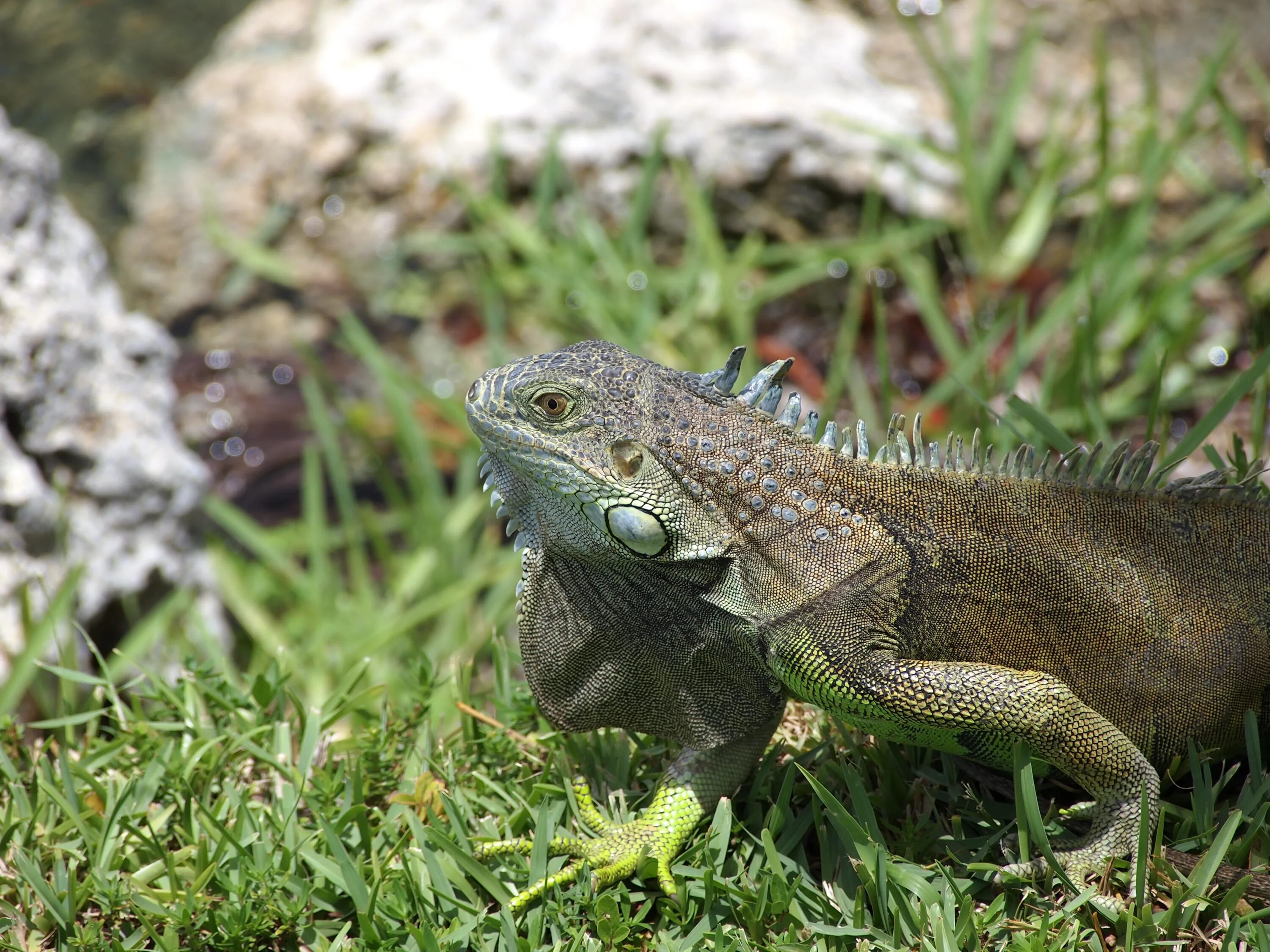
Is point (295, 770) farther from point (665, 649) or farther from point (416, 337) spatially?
point (416, 337)

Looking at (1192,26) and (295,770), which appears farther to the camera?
(1192,26)

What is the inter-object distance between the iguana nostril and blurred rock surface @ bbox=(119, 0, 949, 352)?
3972 millimetres

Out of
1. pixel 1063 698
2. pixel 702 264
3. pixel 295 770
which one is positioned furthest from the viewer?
pixel 702 264

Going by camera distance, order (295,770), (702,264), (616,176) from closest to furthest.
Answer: (295,770), (702,264), (616,176)

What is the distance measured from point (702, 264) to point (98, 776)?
12.9ft

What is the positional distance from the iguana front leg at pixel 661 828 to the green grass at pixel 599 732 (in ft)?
0.16

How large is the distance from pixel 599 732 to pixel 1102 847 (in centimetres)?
138

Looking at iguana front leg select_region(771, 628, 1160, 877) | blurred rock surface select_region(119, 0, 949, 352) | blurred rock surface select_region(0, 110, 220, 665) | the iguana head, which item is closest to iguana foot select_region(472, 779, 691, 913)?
iguana front leg select_region(771, 628, 1160, 877)

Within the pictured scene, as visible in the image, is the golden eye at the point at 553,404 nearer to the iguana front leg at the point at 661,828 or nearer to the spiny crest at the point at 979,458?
the spiny crest at the point at 979,458

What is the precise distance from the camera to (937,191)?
6.25 metres

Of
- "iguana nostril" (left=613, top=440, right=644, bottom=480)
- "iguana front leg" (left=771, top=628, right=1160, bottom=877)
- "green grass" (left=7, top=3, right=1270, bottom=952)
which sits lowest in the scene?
"green grass" (left=7, top=3, right=1270, bottom=952)

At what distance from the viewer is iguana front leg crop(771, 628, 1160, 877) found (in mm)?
2438

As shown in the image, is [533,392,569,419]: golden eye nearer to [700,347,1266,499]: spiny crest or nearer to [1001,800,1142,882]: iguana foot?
[700,347,1266,499]: spiny crest

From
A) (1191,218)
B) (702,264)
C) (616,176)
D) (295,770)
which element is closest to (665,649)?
(295,770)
